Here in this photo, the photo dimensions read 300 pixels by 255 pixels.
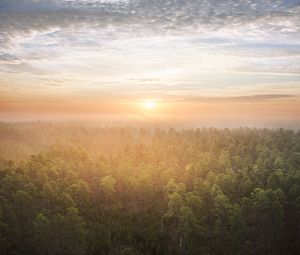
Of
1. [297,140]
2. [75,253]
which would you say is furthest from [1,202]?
[297,140]

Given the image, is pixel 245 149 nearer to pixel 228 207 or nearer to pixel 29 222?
pixel 228 207

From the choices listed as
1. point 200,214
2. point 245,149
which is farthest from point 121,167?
point 245,149

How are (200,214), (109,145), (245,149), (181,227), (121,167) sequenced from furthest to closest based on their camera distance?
1. (109,145)
2. (245,149)
3. (121,167)
4. (200,214)
5. (181,227)

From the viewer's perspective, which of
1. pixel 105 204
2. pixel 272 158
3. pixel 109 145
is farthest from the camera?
pixel 109 145

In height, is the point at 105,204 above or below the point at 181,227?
below

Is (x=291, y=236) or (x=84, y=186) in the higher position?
(x=84, y=186)

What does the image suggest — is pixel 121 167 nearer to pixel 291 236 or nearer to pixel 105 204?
pixel 105 204

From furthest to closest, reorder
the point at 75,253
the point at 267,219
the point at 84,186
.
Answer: the point at 84,186, the point at 267,219, the point at 75,253

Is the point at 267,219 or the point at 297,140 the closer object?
the point at 267,219

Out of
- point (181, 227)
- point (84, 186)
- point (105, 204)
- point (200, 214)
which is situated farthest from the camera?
point (105, 204)
